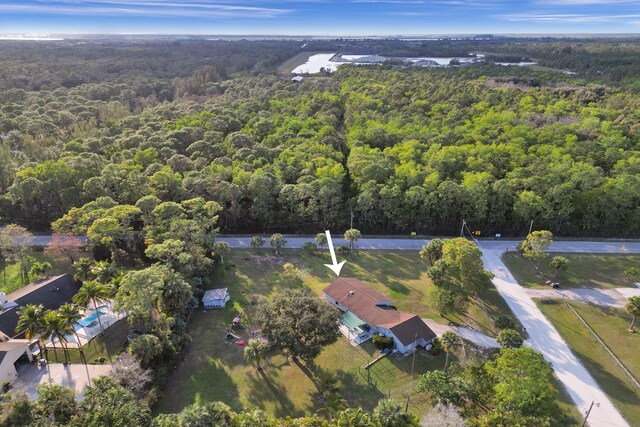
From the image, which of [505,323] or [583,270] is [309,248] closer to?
[505,323]

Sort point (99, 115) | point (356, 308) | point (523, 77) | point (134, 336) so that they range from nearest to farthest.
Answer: point (134, 336), point (356, 308), point (99, 115), point (523, 77)

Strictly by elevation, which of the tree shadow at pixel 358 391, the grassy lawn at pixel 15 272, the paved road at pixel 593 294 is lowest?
the tree shadow at pixel 358 391

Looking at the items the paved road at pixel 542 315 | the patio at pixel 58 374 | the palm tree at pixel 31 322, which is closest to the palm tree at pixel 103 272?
the palm tree at pixel 31 322

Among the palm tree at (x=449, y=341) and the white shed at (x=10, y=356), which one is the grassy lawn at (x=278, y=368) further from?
the white shed at (x=10, y=356)

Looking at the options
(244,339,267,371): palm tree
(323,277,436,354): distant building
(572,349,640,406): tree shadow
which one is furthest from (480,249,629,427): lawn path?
(244,339,267,371): palm tree

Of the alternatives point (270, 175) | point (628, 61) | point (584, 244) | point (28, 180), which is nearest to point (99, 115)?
point (28, 180)

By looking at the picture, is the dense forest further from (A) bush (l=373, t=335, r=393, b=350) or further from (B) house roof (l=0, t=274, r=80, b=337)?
(A) bush (l=373, t=335, r=393, b=350)

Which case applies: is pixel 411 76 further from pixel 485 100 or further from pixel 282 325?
pixel 282 325
